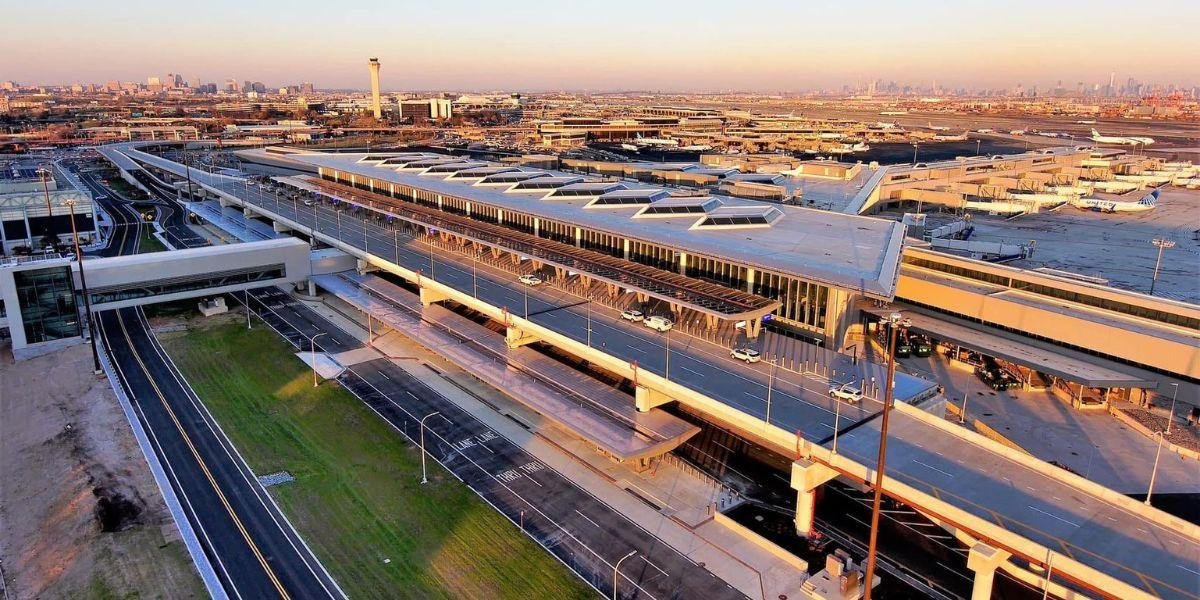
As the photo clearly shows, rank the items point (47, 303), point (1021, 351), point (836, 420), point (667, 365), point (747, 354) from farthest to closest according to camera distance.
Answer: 1. point (47, 303)
2. point (1021, 351)
3. point (747, 354)
4. point (667, 365)
5. point (836, 420)

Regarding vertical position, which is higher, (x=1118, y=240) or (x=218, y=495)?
(x=1118, y=240)

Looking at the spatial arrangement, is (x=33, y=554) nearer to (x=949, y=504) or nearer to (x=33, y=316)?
(x=33, y=316)

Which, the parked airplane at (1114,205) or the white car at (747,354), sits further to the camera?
the parked airplane at (1114,205)

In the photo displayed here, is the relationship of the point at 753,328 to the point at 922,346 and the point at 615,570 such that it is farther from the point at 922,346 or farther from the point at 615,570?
the point at 615,570

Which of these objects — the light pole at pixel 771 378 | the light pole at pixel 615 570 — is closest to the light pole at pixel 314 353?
the light pole at pixel 615 570

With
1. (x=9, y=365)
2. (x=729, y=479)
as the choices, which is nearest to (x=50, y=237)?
(x=9, y=365)

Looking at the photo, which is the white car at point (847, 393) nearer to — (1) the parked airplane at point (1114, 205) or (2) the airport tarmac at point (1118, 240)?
(2) the airport tarmac at point (1118, 240)

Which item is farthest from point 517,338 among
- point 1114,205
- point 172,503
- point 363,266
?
point 1114,205
